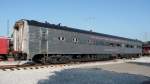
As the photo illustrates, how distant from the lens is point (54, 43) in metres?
22.4

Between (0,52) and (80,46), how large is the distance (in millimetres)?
8542

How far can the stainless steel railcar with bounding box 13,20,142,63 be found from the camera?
67.5ft

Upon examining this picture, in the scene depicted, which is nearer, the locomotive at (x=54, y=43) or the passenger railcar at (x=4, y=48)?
the locomotive at (x=54, y=43)

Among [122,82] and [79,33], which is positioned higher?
[79,33]

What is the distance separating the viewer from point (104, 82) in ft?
42.2

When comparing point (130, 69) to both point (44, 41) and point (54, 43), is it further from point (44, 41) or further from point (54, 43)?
point (44, 41)

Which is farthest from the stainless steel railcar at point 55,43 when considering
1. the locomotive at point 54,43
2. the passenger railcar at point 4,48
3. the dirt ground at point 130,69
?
the dirt ground at point 130,69

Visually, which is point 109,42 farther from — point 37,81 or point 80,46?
point 37,81

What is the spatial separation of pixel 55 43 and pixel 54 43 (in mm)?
139

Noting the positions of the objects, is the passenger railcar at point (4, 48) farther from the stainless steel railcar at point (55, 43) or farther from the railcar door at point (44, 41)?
the railcar door at point (44, 41)

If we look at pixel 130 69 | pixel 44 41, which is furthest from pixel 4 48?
pixel 130 69

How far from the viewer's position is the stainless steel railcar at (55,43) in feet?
67.5

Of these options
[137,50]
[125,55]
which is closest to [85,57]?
[125,55]

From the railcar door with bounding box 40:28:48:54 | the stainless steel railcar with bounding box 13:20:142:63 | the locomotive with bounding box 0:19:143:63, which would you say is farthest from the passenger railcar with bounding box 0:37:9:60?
the railcar door with bounding box 40:28:48:54
